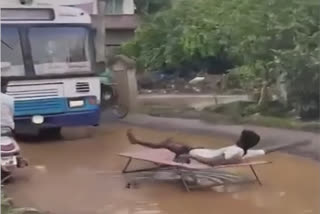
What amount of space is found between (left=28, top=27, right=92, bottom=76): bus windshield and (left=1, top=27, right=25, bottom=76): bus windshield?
9.8 inches

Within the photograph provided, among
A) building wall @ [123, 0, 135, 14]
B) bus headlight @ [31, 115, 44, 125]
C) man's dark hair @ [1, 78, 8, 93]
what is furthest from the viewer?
building wall @ [123, 0, 135, 14]

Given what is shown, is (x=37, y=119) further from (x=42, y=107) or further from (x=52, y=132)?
(x=52, y=132)

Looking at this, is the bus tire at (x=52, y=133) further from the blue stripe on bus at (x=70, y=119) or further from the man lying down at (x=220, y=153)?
the man lying down at (x=220, y=153)

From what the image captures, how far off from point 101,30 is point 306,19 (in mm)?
11528

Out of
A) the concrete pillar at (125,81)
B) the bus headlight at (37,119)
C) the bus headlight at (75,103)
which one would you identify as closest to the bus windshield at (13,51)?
the bus headlight at (37,119)

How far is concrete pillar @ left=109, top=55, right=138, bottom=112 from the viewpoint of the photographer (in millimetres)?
21552

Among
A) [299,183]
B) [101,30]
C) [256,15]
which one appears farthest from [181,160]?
[101,30]

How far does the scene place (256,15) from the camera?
19.8m

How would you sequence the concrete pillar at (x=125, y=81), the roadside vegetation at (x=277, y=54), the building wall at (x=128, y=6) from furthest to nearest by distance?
the building wall at (x=128, y=6), the concrete pillar at (x=125, y=81), the roadside vegetation at (x=277, y=54)

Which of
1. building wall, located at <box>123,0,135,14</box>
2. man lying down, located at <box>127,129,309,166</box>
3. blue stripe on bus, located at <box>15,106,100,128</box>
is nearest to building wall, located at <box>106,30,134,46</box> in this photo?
building wall, located at <box>123,0,135,14</box>

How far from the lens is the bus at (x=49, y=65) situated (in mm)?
15469

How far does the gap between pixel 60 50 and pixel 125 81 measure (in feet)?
19.2

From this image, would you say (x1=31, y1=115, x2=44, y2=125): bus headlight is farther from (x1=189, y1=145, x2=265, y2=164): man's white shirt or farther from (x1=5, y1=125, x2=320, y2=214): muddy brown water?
(x1=189, y1=145, x2=265, y2=164): man's white shirt

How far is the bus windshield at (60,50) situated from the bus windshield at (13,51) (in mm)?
250
